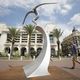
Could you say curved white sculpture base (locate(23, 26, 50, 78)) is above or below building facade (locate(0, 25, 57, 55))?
below

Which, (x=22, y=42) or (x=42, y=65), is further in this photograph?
(x=22, y=42)

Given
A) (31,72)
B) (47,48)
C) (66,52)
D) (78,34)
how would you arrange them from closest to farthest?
(31,72) < (47,48) < (66,52) < (78,34)

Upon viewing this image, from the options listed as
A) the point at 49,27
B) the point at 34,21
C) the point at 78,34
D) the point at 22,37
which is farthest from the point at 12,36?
the point at 34,21

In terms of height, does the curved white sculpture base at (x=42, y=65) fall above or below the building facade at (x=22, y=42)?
below

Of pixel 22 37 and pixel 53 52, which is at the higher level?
pixel 22 37

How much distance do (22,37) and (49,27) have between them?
33.6 feet

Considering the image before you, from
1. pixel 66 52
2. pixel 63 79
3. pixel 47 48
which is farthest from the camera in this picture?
pixel 66 52

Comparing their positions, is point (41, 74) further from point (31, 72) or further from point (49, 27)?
point (49, 27)

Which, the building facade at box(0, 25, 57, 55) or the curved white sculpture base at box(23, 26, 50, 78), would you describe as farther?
the building facade at box(0, 25, 57, 55)

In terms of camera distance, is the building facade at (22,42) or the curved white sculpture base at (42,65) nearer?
the curved white sculpture base at (42,65)

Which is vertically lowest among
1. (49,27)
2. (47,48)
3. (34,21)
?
(47,48)

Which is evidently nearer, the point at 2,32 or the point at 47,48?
the point at 47,48

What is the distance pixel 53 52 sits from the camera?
65188mm

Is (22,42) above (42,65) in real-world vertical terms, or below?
above
